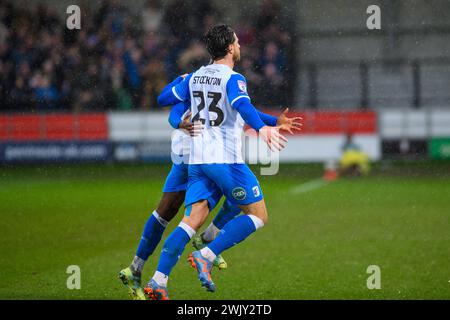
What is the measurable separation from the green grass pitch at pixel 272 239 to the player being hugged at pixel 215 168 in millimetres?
712

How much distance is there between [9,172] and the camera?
638 inches

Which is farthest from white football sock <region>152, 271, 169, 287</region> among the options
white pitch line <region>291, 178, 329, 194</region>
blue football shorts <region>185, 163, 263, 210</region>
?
white pitch line <region>291, 178, 329, 194</region>

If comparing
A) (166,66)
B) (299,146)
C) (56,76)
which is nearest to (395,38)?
(299,146)

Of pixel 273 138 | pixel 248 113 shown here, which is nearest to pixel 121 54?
pixel 248 113

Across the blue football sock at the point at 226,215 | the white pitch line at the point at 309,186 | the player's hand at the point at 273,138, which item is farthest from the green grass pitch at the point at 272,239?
the player's hand at the point at 273,138

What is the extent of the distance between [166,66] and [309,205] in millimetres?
6228

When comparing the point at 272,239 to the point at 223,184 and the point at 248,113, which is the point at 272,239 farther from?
the point at 248,113

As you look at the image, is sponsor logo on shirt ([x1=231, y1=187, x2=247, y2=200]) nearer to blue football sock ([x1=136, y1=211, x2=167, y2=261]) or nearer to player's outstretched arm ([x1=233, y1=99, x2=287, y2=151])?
player's outstretched arm ([x1=233, y1=99, x2=287, y2=151])

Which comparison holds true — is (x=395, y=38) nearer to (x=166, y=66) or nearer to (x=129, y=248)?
(x=166, y=66)

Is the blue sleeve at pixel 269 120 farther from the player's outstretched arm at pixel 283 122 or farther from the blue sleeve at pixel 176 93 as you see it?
the blue sleeve at pixel 176 93

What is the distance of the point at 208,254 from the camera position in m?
5.71

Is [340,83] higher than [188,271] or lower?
higher

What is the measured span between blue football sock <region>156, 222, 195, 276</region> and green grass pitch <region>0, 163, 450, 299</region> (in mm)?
682
